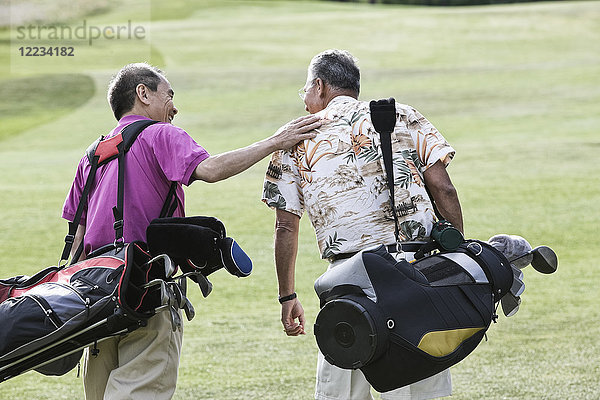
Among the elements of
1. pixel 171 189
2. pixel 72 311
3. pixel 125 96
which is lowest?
pixel 72 311

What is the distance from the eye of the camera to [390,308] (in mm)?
3340

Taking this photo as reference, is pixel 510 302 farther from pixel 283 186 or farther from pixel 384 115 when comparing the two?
pixel 283 186

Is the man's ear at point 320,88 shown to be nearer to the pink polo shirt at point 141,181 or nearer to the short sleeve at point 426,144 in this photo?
the short sleeve at point 426,144

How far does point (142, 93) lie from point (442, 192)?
1324mm

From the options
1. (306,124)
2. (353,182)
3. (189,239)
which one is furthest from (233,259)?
(306,124)

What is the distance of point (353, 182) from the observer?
390 centimetres

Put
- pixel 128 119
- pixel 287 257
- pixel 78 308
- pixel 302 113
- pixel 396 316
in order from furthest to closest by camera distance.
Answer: pixel 302 113 → pixel 287 257 → pixel 128 119 → pixel 78 308 → pixel 396 316

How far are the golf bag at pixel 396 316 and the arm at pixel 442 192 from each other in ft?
1.49

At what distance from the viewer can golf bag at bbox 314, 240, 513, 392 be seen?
332cm

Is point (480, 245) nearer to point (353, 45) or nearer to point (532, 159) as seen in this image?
point (532, 159)

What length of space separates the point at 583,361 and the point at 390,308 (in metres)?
3.72

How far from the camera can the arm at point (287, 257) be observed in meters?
4.17

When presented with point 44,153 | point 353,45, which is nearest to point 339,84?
point 44,153

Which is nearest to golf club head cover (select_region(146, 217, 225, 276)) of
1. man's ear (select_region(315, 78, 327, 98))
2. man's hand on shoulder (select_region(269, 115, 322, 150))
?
man's hand on shoulder (select_region(269, 115, 322, 150))
